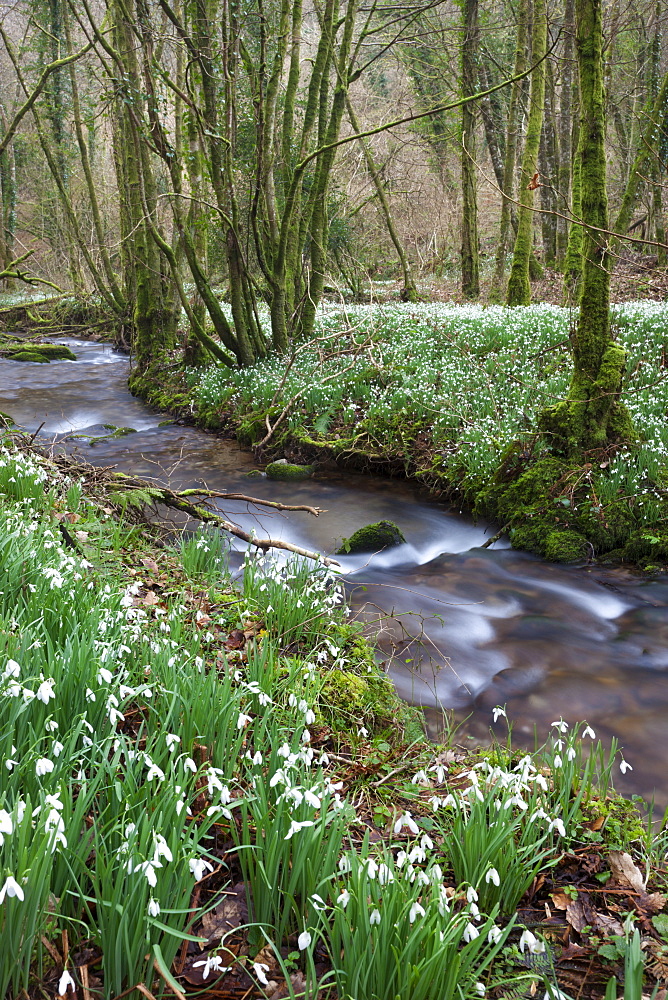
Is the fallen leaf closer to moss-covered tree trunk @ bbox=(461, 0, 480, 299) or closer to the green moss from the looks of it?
moss-covered tree trunk @ bbox=(461, 0, 480, 299)

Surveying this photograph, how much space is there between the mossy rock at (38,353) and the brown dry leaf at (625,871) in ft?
64.7

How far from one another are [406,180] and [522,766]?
24714mm

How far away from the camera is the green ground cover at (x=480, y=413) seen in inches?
275

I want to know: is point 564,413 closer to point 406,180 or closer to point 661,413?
point 661,413

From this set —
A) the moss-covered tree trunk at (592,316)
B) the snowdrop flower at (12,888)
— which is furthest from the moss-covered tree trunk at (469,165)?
the snowdrop flower at (12,888)

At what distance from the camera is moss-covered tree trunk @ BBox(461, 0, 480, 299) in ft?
59.5

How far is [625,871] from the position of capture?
2.72m

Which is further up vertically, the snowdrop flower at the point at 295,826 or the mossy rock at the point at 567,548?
the snowdrop flower at the point at 295,826

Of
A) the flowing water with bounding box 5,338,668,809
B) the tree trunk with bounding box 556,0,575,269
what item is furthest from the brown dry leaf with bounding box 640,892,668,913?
the tree trunk with bounding box 556,0,575,269

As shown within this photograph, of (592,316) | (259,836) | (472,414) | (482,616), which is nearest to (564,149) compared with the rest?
(472,414)

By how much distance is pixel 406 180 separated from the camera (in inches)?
954

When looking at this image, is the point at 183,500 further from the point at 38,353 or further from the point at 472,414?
the point at 38,353

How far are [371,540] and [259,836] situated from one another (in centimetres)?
510

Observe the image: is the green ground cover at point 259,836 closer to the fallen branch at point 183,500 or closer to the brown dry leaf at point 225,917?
the brown dry leaf at point 225,917
